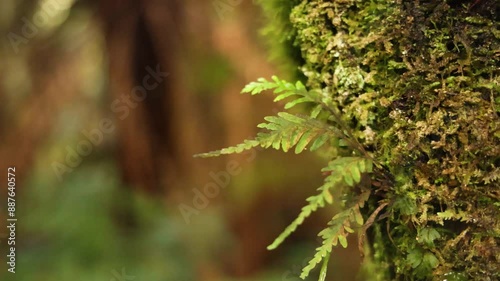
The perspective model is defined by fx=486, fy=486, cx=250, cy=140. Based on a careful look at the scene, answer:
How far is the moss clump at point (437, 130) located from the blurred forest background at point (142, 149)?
1.66 metres

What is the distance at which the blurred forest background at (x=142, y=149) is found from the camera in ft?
7.80

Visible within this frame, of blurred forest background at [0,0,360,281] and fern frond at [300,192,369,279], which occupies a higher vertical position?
blurred forest background at [0,0,360,281]

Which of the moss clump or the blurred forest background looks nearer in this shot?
the moss clump

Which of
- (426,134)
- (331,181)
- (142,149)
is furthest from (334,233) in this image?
(142,149)

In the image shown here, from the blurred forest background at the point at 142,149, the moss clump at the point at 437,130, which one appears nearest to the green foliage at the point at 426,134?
the moss clump at the point at 437,130

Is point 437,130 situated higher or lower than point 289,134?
lower

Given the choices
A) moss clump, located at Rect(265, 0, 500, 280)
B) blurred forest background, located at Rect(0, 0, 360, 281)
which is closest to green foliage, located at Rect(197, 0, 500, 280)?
moss clump, located at Rect(265, 0, 500, 280)

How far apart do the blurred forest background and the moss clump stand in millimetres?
1662

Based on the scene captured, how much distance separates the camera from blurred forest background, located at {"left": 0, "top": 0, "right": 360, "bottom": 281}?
2.38 m

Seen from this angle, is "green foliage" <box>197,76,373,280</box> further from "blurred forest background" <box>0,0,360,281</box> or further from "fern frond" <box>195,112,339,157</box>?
"blurred forest background" <box>0,0,360,281</box>

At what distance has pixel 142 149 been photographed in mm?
2393

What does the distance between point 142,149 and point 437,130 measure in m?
1.87

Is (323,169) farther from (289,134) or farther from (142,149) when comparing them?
(142,149)

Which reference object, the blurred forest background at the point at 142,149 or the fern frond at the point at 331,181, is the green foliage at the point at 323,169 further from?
the blurred forest background at the point at 142,149
